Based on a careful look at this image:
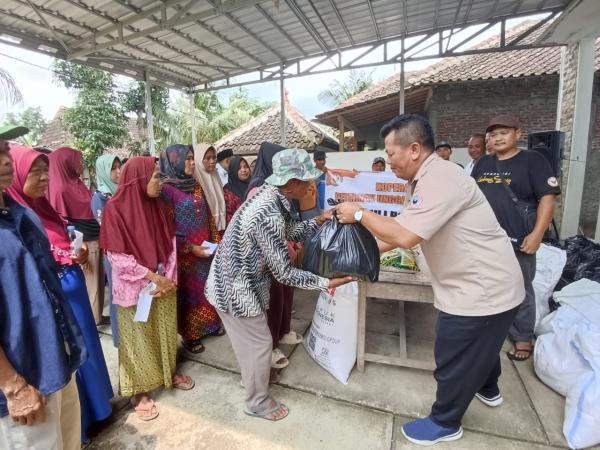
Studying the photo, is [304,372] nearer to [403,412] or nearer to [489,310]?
[403,412]

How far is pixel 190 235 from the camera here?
2.67 metres

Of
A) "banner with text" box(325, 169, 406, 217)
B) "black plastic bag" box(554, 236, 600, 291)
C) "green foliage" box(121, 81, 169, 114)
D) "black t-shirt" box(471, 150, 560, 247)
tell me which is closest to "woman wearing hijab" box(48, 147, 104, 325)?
"banner with text" box(325, 169, 406, 217)

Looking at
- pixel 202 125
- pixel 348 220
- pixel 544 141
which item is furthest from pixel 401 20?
pixel 202 125

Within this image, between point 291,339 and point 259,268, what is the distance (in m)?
1.36

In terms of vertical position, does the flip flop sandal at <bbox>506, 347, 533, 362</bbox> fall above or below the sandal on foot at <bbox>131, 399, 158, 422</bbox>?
above

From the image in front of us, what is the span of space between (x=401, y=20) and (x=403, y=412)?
585cm

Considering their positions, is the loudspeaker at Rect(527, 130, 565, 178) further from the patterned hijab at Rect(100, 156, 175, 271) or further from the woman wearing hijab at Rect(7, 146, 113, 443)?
the woman wearing hijab at Rect(7, 146, 113, 443)

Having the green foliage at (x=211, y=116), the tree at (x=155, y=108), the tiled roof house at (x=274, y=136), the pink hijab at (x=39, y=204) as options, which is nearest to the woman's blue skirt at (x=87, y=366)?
the pink hijab at (x=39, y=204)

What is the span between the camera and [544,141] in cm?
482

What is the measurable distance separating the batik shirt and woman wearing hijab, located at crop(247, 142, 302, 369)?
0.62 meters

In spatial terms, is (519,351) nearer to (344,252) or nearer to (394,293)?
(394,293)

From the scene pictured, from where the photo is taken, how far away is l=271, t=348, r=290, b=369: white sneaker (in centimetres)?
268

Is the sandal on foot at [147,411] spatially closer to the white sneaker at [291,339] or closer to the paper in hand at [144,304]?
the paper in hand at [144,304]

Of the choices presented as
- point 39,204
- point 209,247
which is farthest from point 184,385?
point 39,204
